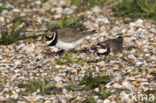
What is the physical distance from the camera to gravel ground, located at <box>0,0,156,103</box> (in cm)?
670

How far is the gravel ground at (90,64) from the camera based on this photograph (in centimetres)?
670

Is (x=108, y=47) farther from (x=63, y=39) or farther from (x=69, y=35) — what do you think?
Result: (x=63, y=39)

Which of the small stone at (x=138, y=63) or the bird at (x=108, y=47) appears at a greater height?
the bird at (x=108, y=47)

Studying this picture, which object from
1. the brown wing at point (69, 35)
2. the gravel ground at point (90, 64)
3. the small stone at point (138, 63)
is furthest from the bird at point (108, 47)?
the small stone at point (138, 63)

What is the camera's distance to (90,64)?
8.09 metres

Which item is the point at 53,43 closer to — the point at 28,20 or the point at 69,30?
the point at 69,30

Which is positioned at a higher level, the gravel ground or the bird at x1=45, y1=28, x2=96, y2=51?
the bird at x1=45, y1=28, x2=96, y2=51

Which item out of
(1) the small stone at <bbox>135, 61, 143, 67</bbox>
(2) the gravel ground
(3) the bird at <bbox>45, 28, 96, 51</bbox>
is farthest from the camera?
(3) the bird at <bbox>45, 28, 96, 51</bbox>

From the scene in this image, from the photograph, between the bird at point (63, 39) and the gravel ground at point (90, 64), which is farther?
the bird at point (63, 39)

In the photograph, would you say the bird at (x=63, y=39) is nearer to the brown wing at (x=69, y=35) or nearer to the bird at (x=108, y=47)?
the brown wing at (x=69, y=35)

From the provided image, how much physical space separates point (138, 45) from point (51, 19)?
3877 mm

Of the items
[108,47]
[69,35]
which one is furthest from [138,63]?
[69,35]

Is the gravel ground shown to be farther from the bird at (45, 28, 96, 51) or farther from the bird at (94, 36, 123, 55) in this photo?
the bird at (45, 28, 96, 51)

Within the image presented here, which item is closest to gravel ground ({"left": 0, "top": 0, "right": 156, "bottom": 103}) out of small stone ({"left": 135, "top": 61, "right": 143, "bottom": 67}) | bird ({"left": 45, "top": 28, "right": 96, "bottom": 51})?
small stone ({"left": 135, "top": 61, "right": 143, "bottom": 67})
